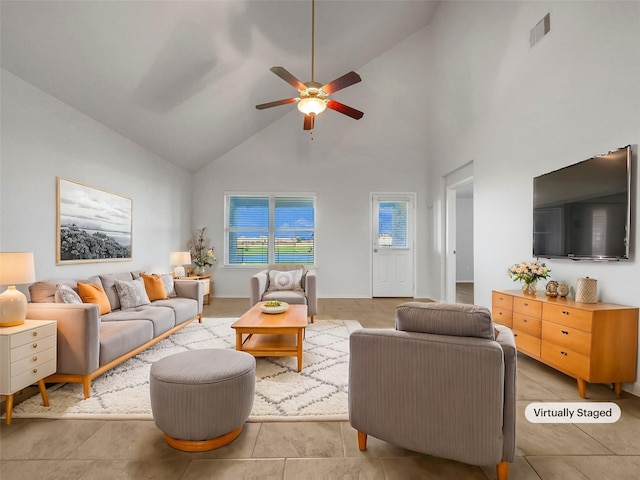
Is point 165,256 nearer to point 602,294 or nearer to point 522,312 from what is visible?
point 522,312

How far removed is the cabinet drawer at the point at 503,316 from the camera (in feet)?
10.4

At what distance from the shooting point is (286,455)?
1.73m

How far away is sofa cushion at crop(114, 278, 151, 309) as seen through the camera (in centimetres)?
347

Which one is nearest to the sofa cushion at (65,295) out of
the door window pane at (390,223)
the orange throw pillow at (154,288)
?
the orange throw pillow at (154,288)

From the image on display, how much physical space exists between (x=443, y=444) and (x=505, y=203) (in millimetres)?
3509

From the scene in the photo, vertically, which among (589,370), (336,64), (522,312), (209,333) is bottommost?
(209,333)

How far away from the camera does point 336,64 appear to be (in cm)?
572

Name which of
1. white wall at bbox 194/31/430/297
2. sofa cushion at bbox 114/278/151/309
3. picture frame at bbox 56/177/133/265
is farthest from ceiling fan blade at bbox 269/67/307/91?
white wall at bbox 194/31/430/297

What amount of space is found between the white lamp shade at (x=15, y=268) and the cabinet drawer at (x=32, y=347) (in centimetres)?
41

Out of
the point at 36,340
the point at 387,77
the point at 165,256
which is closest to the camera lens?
the point at 36,340

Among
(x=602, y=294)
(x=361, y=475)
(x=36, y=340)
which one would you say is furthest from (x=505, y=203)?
(x=36, y=340)

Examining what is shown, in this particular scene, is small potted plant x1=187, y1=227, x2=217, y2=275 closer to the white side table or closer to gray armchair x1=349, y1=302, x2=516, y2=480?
the white side table

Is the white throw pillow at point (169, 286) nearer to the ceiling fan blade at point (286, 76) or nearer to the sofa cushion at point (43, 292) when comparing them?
the sofa cushion at point (43, 292)

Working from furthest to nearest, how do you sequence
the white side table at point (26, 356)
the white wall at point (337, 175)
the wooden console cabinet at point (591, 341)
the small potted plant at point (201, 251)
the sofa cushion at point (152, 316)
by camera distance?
1. the white wall at point (337, 175)
2. the small potted plant at point (201, 251)
3. the sofa cushion at point (152, 316)
4. the wooden console cabinet at point (591, 341)
5. the white side table at point (26, 356)
